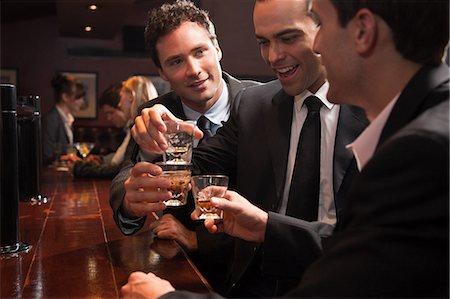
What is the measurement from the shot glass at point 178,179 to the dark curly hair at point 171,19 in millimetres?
945

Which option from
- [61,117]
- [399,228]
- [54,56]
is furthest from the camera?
[54,56]

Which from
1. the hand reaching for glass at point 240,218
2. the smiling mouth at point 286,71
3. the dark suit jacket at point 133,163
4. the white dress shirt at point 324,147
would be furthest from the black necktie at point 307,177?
the dark suit jacket at point 133,163

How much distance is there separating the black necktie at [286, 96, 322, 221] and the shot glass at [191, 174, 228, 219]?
30 cm

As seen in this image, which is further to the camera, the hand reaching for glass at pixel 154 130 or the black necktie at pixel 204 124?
the black necktie at pixel 204 124

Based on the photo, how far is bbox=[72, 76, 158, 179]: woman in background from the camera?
4.02 m

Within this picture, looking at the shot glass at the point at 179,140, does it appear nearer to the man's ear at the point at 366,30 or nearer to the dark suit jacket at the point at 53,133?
the man's ear at the point at 366,30

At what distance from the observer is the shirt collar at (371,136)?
3.36ft

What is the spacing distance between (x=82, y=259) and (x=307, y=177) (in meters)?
0.71

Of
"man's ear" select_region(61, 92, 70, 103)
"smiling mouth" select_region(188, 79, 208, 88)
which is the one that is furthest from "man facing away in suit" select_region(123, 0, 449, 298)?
"man's ear" select_region(61, 92, 70, 103)

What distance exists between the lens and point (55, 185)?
3549 millimetres

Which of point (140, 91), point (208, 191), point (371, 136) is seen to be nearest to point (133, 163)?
point (208, 191)

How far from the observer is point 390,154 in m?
0.82

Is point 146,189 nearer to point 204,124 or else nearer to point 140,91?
point 204,124

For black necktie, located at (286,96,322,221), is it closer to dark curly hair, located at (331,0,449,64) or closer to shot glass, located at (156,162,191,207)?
shot glass, located at (156,162,191,207)
